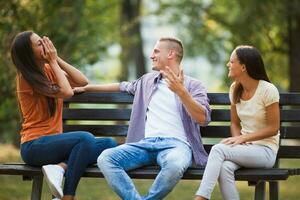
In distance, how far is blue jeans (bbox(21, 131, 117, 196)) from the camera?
639cm

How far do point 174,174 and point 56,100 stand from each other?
1.21 m

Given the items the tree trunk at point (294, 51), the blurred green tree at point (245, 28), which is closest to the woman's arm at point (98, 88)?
the blurred green tree at point (245, 28)

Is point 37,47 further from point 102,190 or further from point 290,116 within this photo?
point 102,190

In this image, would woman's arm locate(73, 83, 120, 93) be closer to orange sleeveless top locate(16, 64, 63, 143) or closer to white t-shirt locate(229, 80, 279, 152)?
orange sleeveless top locate(16, 64, 63, 143)

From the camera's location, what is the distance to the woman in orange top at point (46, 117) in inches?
254

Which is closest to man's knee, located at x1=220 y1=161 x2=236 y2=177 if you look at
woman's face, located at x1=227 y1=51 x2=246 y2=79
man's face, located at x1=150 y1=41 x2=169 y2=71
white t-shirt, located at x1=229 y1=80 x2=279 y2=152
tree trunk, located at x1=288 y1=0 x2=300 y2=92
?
white t-shirt, located at x1=229 y1=80 x2=279 y2=152

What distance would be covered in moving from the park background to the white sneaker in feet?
6.90

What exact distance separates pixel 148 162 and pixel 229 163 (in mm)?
729

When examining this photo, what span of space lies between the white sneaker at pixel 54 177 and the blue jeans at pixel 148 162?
309 millimetres

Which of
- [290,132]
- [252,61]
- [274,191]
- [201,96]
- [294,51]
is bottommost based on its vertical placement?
[274,191]

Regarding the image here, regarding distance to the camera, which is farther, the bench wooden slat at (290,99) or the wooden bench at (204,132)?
the bench wooden slat at (290,99)

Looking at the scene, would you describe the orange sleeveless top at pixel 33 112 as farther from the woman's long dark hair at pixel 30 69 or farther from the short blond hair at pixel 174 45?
the short blond hair at pixel 174 45

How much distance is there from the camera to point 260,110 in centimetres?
650

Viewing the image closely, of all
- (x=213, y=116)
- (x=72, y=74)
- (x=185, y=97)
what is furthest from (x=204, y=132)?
(x=72, y=74)
